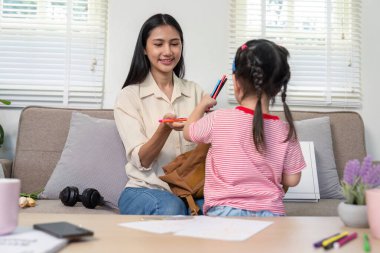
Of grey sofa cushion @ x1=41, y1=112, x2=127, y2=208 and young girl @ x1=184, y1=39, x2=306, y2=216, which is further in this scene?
grey sofa cushion @ x1=41, y1=112, x2=127, y2=208

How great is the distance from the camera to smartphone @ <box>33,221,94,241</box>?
30.0 inches

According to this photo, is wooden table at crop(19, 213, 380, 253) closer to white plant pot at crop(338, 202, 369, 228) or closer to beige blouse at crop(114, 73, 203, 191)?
white plant pot at crop(338, 202, 369, 228)

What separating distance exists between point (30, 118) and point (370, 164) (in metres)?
1.85

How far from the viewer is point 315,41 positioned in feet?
9.04

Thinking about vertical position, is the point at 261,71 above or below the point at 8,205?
above

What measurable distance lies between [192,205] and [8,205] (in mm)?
876

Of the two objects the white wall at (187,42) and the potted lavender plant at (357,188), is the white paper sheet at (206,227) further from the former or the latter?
the white wall at (187,42)

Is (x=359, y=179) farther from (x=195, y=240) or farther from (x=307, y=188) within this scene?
(x=307, y=188)

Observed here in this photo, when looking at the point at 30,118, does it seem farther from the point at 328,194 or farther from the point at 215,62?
the point at 328,194

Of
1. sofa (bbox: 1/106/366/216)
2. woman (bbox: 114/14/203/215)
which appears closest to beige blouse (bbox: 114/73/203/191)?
woman (bbox: 114/14/203/215)

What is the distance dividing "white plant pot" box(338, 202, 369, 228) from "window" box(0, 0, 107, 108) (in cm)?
192

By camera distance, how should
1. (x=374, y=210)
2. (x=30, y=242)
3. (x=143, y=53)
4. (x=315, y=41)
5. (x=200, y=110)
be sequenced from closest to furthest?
1. (x=30, y=242)
2. (x=374, y=210)
3. (x=200, y=110)
4. (x=143, y=53)
5. (x=315, y=41)

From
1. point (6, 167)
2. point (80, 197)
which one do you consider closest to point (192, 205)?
point (80, 197)

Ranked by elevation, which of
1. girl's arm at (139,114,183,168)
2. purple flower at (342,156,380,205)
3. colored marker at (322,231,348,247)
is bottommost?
colored marker at (322,231,348,247)
